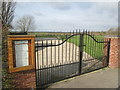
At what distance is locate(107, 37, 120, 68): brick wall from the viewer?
538 cm

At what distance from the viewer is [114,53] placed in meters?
5.49

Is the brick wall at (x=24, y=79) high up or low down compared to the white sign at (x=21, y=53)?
down

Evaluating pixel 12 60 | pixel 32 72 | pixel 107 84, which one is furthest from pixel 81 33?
pixel 12 60

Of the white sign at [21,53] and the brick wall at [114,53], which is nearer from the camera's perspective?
the white sign at [21,53]

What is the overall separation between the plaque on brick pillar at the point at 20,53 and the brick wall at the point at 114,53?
4.23 m

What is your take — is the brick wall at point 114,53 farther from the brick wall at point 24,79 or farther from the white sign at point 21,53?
the white sign at point 21,53

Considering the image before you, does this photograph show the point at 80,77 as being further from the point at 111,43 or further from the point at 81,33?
the point at 111,43

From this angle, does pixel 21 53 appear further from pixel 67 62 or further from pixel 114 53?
pixel 114 53

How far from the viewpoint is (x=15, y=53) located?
2734mm

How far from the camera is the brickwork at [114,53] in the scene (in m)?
5.38

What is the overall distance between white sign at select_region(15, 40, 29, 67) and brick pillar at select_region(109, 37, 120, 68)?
439 cm

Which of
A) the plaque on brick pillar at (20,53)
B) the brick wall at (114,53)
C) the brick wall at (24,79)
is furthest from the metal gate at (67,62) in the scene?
the brick wall at (24,79)

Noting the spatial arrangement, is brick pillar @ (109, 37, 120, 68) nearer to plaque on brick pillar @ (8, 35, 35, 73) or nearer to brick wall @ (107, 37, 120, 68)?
brick wall @ (107, 37, 120, 68)

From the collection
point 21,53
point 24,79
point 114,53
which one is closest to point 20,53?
point 21,53
